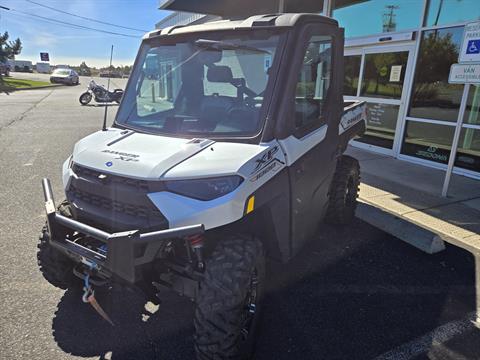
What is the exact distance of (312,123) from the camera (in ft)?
10.0

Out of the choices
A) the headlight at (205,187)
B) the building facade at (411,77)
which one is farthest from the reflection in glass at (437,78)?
the headlight at (205,187)

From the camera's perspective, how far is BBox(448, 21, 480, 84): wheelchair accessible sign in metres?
4.80

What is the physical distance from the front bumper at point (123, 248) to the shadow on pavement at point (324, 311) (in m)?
0.67

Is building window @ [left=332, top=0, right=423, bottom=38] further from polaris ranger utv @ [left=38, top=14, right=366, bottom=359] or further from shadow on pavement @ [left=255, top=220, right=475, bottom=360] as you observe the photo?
shadow on pavement @ [left=255, top=220, right=475, bottom=360]

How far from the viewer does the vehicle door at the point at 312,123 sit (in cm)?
265

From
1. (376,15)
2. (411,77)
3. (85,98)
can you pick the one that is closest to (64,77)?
(85,98)

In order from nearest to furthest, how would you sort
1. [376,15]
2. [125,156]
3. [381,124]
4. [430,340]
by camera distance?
[125,156], [430,340], [376,15], [381,124]

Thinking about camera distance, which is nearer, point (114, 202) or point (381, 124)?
point (114, 202)

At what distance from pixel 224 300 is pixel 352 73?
8.42 meters

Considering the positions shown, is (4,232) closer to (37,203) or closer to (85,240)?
(37,203)

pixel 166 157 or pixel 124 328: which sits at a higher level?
pixel 166 157

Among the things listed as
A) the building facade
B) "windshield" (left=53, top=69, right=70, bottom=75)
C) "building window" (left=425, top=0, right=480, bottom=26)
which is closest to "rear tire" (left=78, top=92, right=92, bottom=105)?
the building facade

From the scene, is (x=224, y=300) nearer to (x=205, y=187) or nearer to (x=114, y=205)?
(x=205, y=187)

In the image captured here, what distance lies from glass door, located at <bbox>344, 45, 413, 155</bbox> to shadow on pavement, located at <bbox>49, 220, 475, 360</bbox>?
15.9 feet
